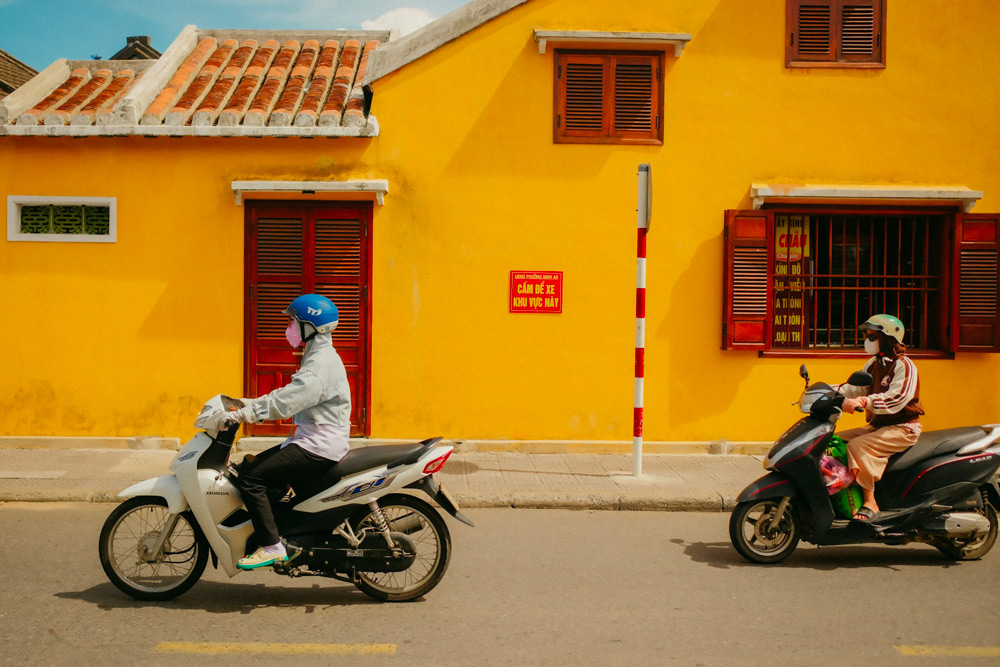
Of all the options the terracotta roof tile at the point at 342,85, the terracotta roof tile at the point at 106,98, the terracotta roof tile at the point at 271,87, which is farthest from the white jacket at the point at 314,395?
the terracotta roof tile at the point at 106,98

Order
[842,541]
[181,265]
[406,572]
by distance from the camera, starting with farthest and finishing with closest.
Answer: [181,265] < [842,541] < [406,572]

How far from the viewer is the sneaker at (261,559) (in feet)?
16.2

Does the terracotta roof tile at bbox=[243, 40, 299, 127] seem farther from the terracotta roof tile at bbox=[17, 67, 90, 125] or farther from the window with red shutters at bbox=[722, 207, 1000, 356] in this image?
the window with red shutters at bbox=[722, 207, 1000, 356]

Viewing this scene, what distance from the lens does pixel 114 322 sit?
9711 mm

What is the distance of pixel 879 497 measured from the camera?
6.22 m

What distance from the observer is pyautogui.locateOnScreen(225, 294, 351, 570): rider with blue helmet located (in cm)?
499

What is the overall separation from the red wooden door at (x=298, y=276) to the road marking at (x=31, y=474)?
→ 6.84ft

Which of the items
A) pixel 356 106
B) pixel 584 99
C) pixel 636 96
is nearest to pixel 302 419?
pixel 356 106

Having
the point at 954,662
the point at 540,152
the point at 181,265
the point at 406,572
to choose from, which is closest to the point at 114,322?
the point at 181,265

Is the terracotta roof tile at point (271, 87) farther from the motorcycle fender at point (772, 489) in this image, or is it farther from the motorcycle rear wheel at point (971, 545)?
the motorcycle rear wheel at point (971, 545)

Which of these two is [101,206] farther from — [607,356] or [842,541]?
[842,541]

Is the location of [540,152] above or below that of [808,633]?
above

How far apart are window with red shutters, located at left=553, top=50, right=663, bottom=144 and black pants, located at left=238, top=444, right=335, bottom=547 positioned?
581 cm

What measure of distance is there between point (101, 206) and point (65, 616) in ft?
19.9
